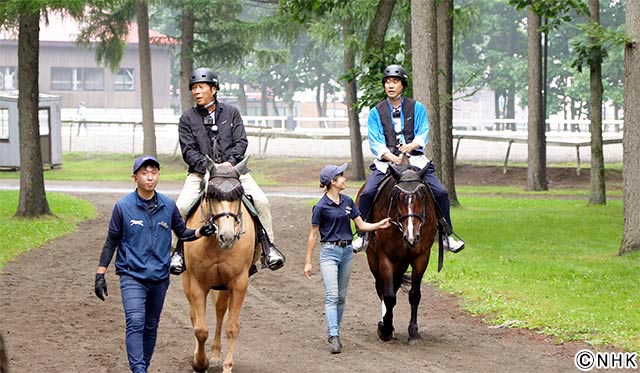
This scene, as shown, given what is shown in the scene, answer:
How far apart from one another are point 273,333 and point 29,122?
553 inches

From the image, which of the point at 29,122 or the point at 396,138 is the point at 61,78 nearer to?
the point at 29,122

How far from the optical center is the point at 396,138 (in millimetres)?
13742

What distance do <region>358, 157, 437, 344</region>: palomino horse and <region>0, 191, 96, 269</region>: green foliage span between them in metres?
8.17

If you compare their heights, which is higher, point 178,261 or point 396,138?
point 396,138

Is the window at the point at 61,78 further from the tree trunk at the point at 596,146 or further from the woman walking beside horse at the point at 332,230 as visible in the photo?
the woman walking beside horse at the point at 332,230

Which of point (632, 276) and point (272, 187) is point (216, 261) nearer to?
point (632, 276)

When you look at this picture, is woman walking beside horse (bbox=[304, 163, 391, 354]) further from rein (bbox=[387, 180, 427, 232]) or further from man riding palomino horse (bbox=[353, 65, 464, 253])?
man riding palomino horse (bbox=[353, 65, 464, 253])

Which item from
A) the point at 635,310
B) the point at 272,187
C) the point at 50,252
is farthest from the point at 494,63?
the point at 635,310

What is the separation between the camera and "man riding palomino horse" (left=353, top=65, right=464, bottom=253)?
13.5 metres

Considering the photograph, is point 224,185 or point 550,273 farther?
point 550,273

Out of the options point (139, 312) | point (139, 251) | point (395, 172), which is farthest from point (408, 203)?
point (139, 312)

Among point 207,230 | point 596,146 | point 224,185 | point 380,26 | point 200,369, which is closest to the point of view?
point 207,230

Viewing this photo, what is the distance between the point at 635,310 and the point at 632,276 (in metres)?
3.08

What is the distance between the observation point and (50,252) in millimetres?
21109
